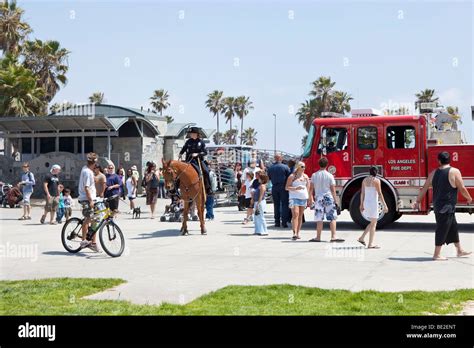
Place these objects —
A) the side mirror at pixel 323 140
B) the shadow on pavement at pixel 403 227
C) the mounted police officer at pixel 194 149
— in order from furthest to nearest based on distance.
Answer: the side mirror at pixel 323 140 < the shadow on pavement at pixel 403 227 < the mounted police officer at pixel 194 149

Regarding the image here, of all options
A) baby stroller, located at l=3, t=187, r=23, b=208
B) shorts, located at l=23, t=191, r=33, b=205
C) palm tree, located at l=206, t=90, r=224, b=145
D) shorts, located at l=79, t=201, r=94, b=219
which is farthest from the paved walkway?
palm tree, located at l=206, t=90, r=224, b=145

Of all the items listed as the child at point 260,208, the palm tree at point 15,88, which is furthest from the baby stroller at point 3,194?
the child at point 260,208

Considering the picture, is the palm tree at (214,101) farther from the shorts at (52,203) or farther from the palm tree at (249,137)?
the shorts at (52,203)

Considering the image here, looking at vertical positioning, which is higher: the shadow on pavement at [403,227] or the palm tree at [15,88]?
the palm tree at [15,88]

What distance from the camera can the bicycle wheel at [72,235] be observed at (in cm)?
1290

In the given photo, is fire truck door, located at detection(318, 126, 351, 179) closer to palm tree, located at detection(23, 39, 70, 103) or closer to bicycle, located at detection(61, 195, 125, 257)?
bicycle, located at detection(61, 195, 125, 257)

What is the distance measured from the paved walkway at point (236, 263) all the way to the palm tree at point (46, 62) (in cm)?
3859

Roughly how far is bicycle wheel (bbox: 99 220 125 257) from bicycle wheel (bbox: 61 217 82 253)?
880 millimetres

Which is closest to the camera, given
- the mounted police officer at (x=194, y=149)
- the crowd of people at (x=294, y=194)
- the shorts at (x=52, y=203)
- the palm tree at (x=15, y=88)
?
the crowd of people at (x=294, y=194)

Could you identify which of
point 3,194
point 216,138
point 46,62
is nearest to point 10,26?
point 46,62

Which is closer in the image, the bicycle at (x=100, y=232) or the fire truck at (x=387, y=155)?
the bicycle at (x=100, y=232)

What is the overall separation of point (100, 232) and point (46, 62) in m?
44.7

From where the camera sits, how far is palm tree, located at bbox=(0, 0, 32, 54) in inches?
2008
